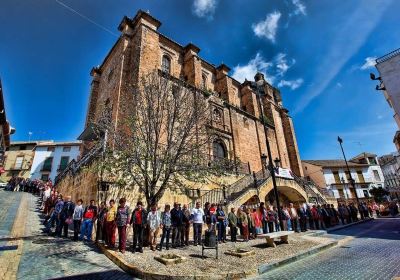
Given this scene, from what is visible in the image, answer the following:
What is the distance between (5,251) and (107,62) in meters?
19.3

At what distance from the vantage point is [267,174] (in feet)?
56.6

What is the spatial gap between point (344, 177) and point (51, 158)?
2023 inches

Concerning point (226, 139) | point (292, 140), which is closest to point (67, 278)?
point (226, 139)

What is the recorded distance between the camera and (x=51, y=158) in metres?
37.9

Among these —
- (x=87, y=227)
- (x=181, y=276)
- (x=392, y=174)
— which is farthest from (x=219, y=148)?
(x=392, y=174)

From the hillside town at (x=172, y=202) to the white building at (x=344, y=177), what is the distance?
15.1 meters

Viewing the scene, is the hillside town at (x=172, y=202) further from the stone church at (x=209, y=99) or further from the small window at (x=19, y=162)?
the small window at (x=19, y=162)

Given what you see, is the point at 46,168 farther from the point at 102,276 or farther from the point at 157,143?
the point at 102,276

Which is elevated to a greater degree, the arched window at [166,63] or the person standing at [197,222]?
the arched window at [166,63]

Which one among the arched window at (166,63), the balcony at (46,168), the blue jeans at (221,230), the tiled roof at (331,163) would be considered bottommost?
the blue jeans at (221,230)

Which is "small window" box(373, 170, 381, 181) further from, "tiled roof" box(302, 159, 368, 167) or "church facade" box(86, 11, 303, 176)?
"church facade" box(86, 11, 303, 176)

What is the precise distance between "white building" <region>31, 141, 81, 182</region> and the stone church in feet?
68.5

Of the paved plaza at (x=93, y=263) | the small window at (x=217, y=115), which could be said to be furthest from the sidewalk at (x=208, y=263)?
the small window at (x=217, y=115)

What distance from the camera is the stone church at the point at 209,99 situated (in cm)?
1509
